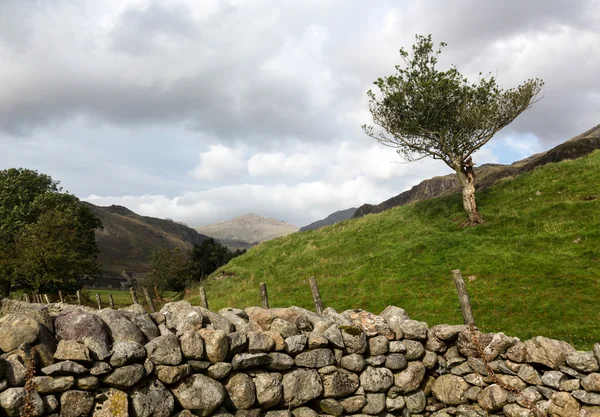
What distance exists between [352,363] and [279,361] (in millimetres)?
1688

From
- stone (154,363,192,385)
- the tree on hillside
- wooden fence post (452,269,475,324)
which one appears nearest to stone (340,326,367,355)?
wooden fence post (452,269,475,324)

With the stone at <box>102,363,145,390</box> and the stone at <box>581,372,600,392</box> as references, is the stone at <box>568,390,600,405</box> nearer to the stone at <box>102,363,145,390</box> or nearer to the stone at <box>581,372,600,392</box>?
the stone at <box>581,372,600,392</box>

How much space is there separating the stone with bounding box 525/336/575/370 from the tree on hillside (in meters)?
39.2

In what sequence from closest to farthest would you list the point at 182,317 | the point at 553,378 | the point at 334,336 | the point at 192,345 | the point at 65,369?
the point at 65,369
the point at 192,345
the point at 182,317
the point at 553,378
the point at 334,336

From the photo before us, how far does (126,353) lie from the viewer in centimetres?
576

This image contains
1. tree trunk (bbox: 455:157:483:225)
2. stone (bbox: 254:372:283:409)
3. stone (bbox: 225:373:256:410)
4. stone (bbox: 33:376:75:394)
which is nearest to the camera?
stone (bbox: 33:376:75:394)

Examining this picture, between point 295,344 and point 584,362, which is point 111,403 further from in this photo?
point 584,362

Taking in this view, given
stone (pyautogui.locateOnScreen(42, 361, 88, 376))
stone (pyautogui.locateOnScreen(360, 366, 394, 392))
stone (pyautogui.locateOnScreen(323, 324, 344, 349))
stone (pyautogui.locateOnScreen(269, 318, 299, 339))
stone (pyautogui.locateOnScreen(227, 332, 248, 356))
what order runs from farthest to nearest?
1. stone (pyautogui.locateOnScreen(360, 366, 394, 392))
2. stone (pyautogui.locateOnScreen(323, 324, 344, 349))
3. stone (pyautogui.locateOnScreen(269, 318, 299, 339))
4. stone (pyautogui.locateOnScreen(227, 332, 248, 356))
5. stone (pyautogui.locateOnScreen(42, 361, 88, 376))

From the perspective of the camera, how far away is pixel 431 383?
8.62 m

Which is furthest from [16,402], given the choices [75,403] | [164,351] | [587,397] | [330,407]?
[587,397]

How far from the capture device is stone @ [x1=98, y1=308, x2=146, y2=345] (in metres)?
6.25

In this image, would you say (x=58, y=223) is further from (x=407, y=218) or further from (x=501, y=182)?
(x=501, y=182)

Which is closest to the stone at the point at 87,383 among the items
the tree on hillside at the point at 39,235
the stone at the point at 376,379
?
the stone at the point at 376,379

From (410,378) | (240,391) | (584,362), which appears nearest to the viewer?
(240,391)
